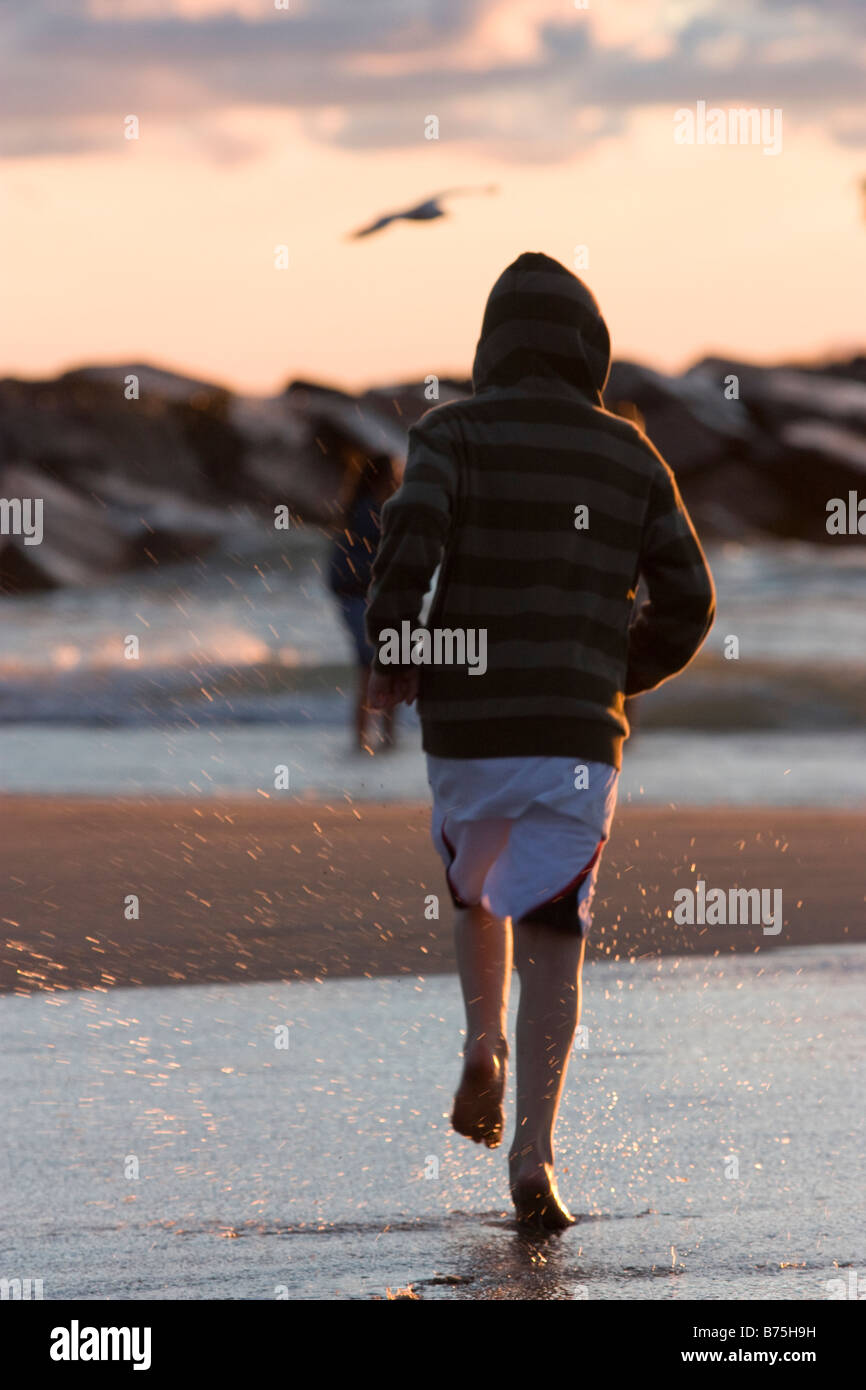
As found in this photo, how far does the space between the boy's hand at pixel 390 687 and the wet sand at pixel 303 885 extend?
210 centimetres

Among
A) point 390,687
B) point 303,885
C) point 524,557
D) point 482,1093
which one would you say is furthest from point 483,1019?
point 303,885

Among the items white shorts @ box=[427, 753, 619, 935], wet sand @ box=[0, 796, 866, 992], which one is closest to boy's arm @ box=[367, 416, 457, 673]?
white shorts @ box=[427, 753, 619, 935]

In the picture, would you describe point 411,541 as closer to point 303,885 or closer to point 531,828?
point 531,828

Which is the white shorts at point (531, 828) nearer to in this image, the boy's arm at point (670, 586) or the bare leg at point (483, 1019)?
the bare leg at point (483, 1019)

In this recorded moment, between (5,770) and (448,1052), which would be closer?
(448,1052)

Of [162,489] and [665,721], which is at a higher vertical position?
[665,721]

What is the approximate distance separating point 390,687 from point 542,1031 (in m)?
0.64

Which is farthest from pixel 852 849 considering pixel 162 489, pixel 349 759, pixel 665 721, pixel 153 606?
pixel 162 489

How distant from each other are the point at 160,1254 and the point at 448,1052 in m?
1.48

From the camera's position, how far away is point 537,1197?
3.38 meters

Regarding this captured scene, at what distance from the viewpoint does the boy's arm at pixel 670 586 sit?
3.63 m
